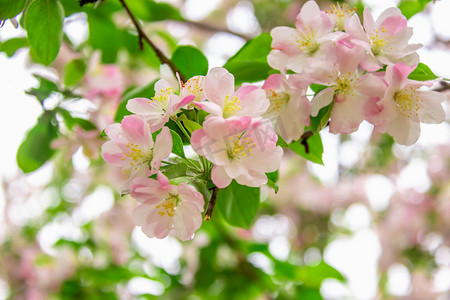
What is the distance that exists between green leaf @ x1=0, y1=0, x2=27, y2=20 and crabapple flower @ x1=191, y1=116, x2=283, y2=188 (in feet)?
1.18

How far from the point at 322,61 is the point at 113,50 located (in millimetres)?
713

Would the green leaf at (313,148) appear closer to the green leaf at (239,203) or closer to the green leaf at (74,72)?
the green leaf at (239,203)

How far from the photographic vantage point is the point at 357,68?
512mm

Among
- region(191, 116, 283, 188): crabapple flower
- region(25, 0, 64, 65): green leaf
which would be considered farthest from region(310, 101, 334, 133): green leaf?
region(25, 0, 64, 65): green leaf

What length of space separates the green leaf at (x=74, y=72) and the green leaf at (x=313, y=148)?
0.55 metres

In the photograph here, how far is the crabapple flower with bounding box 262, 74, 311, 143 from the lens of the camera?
0.51m

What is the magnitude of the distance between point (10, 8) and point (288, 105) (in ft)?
1.36

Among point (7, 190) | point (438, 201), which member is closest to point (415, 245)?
point (438, 201)

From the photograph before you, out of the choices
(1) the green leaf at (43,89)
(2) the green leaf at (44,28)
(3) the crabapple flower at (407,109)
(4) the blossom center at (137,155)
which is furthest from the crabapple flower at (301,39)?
(1) the green leaf at (43,89)

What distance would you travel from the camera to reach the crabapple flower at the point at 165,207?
1.43 ft

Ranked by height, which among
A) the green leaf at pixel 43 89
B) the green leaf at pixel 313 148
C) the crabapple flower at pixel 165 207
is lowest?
the green leaf at pixel 313 148

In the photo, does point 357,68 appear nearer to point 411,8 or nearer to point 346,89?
point 346,89

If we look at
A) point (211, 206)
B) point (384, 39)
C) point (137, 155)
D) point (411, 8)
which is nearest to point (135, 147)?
point (137, 155)

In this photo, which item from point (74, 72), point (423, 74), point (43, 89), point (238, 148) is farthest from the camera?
point (74, 72)
